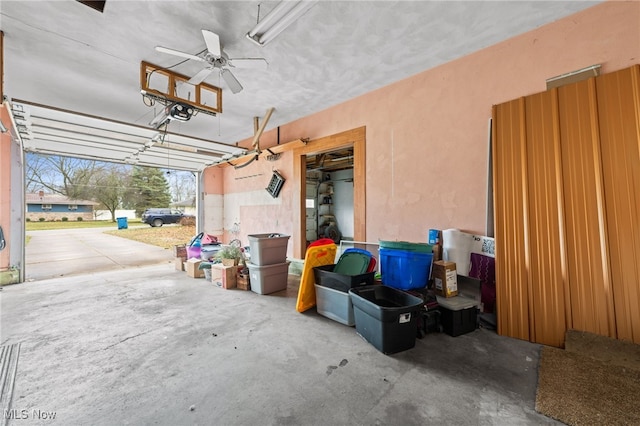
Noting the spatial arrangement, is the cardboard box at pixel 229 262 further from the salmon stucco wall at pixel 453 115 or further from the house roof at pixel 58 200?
the house roof at pixel 58 200

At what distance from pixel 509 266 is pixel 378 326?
1581 mm

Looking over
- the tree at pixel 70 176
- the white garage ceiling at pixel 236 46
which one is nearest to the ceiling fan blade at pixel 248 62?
the white garage ceiling at pixel 236 46

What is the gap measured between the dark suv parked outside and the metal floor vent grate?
1297 cm

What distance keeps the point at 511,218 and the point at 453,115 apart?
1.49 metres

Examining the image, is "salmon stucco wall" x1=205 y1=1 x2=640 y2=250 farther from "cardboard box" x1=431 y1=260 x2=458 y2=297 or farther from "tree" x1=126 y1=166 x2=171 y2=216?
"tree" x1=126 y1=166 x2=171 y2=216

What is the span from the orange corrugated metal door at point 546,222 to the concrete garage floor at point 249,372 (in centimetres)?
34

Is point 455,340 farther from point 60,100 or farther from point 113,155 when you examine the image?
point 113,155

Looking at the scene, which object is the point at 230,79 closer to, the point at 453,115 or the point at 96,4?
the point at 96,4

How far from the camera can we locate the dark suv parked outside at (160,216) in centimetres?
1421

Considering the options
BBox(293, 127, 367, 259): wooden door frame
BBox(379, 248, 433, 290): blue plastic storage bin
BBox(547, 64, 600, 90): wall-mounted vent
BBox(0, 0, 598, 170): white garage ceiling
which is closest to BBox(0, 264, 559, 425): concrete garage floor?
BBox(379, 248, 433, 290): blue plastic storage bin

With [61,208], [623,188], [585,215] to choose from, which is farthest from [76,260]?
[623,188]

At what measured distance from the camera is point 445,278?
2.71 metres

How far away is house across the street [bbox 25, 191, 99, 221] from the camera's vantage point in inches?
467

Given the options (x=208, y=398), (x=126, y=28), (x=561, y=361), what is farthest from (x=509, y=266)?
(x=126, y=28)
